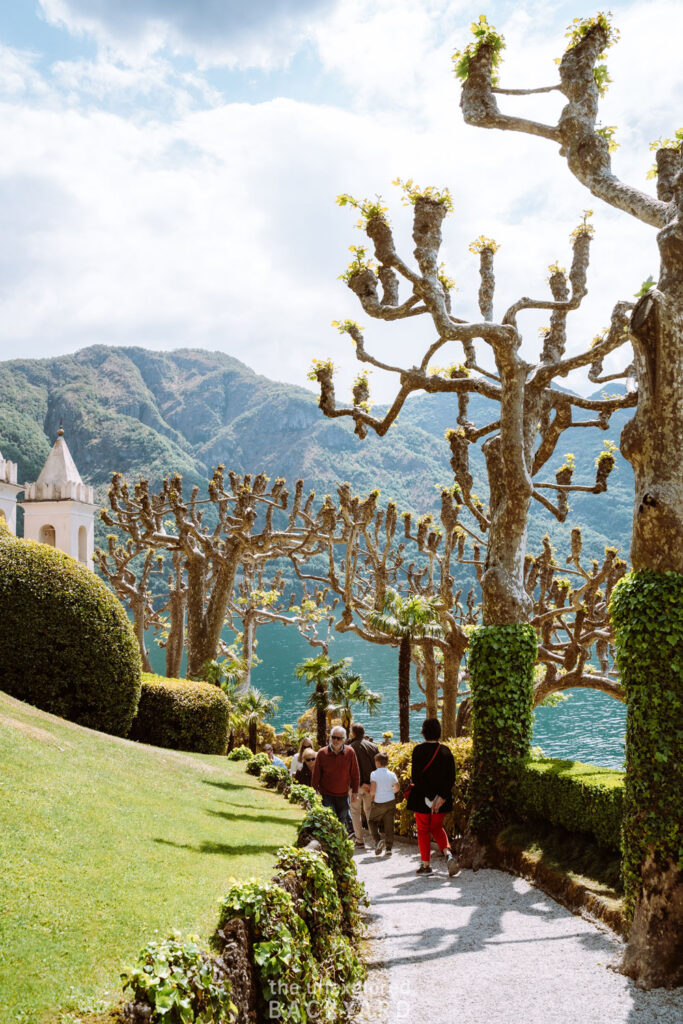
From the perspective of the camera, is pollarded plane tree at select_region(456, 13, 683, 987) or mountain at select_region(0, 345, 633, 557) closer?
pollarded plane tree at select_region(456, 13, 683, 987)

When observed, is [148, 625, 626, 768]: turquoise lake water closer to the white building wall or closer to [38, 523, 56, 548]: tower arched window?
the white building wall

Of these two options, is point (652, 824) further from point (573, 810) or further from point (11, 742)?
point (11, 742)

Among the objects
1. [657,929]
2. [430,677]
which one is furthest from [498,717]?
[430,677]

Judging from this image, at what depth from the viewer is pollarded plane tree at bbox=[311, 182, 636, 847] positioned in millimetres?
12016

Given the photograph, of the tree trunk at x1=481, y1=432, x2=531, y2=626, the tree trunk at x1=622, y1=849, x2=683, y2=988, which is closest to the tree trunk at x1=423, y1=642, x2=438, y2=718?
the tree trunk at x1=481, y1=432, x2=531, y2=626

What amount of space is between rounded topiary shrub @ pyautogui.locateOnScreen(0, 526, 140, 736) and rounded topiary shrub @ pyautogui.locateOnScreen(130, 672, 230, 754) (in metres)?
2.53

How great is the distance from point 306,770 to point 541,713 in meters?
54.7

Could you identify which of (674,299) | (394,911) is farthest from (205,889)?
(674,299)

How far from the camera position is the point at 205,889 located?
22.1 feet

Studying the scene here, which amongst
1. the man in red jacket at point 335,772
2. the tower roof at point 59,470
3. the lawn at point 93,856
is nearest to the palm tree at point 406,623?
the lawn at point 93,856

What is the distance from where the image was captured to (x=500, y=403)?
45.0 feet

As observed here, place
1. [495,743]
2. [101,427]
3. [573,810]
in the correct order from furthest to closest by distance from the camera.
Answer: [101,427]
[495,743]
[573,810]

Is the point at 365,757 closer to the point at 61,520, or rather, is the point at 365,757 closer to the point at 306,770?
the point at 306,770

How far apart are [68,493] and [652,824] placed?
84.4 feet
